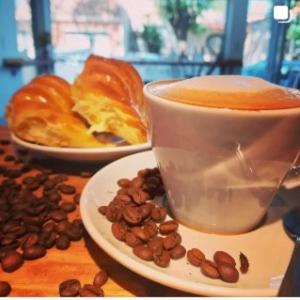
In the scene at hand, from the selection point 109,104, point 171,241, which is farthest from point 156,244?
point 109,104

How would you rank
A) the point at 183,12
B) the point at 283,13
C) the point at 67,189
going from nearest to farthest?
1. the point at 67,189
2. the point at 283,13
3. the point at 183,12

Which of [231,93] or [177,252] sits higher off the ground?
[231,93]

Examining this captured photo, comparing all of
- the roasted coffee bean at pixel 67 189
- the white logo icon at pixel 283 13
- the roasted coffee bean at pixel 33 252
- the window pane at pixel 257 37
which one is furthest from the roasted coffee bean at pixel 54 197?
the window pane at pixel 257 37

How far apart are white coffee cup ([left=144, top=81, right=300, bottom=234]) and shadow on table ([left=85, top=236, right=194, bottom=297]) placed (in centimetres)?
8

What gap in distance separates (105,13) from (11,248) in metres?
3.25

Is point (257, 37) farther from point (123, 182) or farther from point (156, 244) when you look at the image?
point (156, 244)

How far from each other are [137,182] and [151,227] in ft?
0.35

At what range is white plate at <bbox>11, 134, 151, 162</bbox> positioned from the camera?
0.59m

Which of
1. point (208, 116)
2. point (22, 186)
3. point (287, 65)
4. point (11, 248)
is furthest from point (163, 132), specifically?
point (287, 65)

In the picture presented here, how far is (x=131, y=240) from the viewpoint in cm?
34

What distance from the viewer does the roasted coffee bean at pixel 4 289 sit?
0.32 m

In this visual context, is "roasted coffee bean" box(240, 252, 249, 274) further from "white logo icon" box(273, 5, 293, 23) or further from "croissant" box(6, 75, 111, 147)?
"white logo icon" box(273, 5, 293, 23)

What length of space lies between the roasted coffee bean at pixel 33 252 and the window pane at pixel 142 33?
2963 mm

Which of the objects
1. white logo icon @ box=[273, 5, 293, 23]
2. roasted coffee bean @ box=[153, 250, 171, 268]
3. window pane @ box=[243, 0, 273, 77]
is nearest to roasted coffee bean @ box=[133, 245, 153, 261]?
roasted coffee bean @ box=[153, 250, 171, 268]
